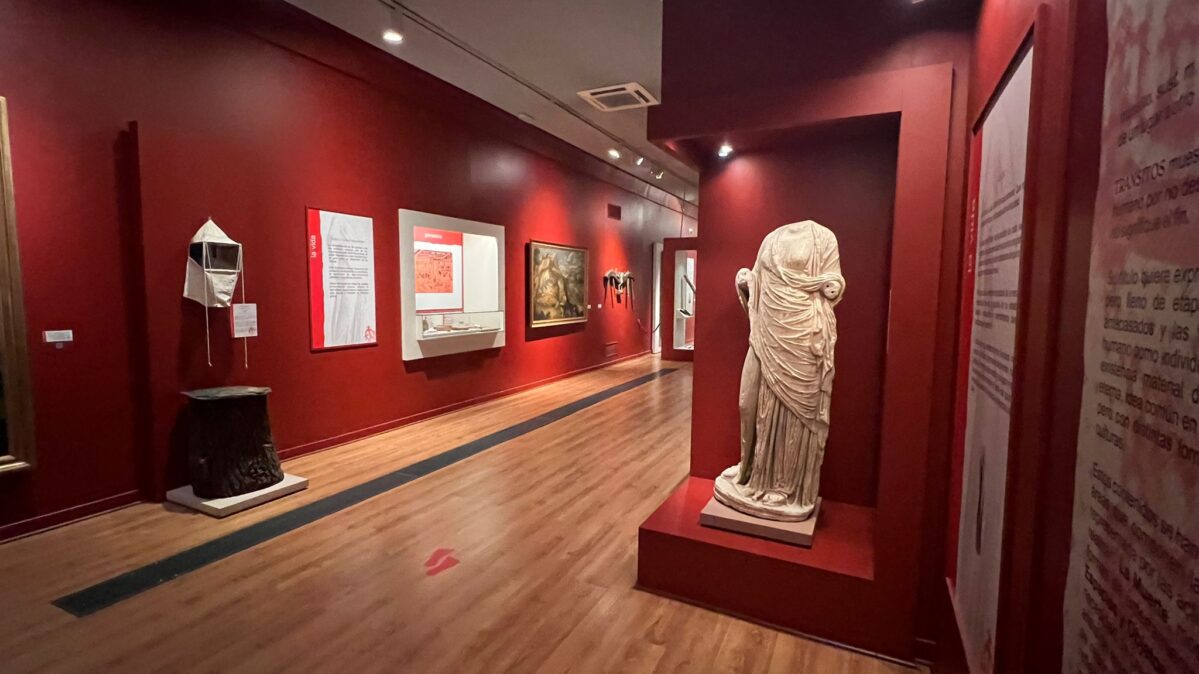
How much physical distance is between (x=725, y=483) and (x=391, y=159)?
4.56 m

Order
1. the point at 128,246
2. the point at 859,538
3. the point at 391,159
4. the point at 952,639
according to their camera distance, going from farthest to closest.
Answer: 1. the point at 391,159
2. the point at 128,246
3. the point at 859,538
4. the point at 952,639

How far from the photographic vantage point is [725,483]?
9.21 ft

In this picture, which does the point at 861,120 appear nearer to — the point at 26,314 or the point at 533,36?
the point at 533,36

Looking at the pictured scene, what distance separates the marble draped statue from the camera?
249 cm

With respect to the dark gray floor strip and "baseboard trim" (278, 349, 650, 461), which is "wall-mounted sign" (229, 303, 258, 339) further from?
the dark gray floor strip

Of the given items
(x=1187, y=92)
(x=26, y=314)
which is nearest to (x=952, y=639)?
(x=1187, y=92)

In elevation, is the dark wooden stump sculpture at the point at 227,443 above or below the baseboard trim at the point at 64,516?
above

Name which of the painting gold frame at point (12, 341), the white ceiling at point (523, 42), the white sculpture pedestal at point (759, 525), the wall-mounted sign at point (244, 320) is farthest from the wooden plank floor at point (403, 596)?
the white ceiling at point (523, 42)

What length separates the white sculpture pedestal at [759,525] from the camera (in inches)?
98.5

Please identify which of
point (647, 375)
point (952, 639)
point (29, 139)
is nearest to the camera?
point (952, 639)

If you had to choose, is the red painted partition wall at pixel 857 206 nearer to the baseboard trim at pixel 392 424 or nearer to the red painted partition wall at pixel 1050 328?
the red painted partition wall at pixel 1050 328

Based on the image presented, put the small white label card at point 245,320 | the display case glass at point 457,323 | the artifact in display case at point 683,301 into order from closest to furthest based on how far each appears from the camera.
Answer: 1. the small white label card at point 245,320
2. the display case glass at point 457,323
3. the artifact in display case at point 683,301

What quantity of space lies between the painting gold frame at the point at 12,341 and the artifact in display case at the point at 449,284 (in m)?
2.86

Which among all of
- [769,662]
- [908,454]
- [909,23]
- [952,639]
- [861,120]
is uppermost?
[909,23]
